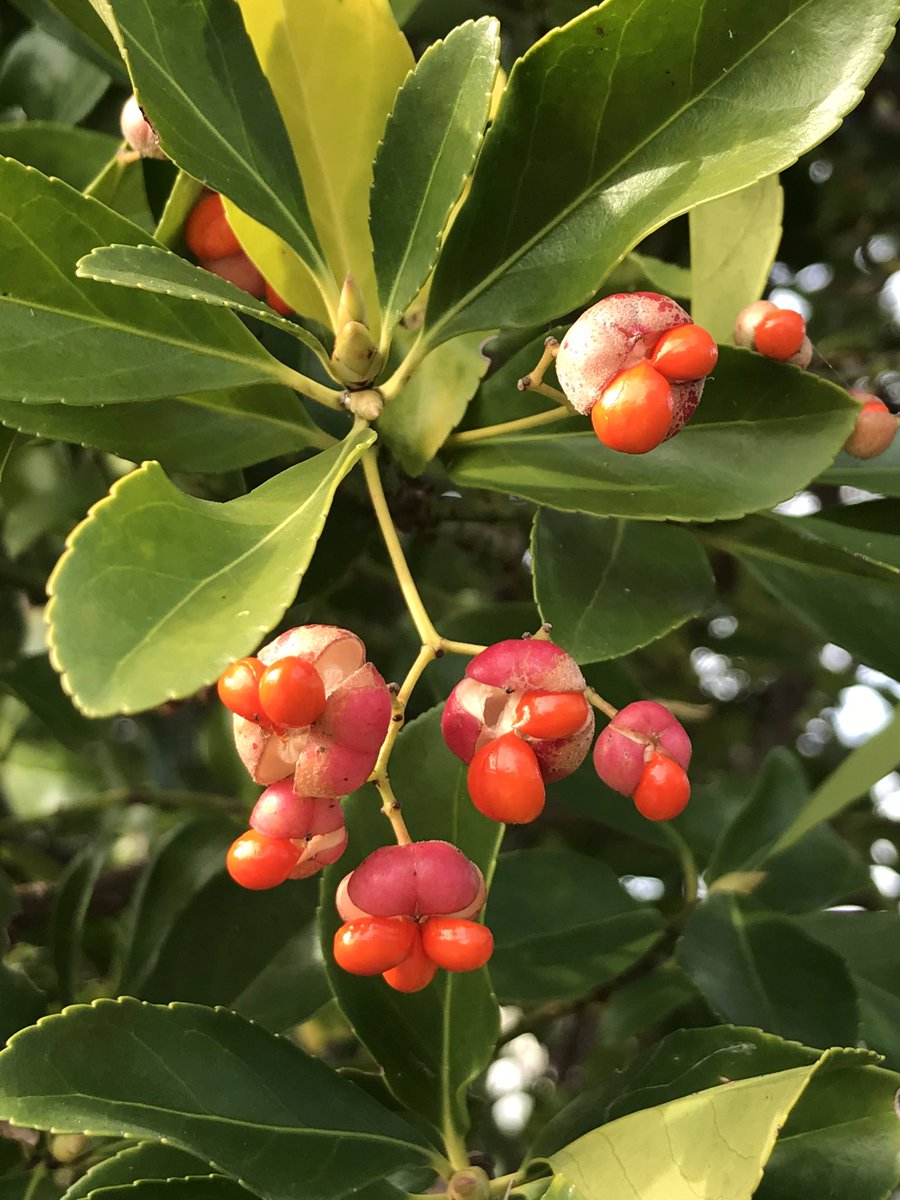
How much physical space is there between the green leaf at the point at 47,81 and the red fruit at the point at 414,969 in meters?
0.74

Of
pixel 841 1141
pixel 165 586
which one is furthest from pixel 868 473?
pixel 165 586

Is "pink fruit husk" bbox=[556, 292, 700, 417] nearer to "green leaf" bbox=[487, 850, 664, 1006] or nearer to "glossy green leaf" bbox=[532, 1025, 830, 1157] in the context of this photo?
"glossy green leaf" bbox=[532, 1025, 830, 1157]

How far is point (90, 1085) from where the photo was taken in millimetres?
626

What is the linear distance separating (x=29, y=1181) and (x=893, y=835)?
124 centimetres

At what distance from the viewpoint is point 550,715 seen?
0.53 m

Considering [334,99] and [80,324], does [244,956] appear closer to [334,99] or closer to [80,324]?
[80,324]

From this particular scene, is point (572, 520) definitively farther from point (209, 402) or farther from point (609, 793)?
point (609, 793)

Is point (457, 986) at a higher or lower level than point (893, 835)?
higher

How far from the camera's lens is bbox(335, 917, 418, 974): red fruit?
0.54 m

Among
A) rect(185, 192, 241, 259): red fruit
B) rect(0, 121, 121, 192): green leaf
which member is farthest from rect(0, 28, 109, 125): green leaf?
rect(185, 192, 241, 259): red fruit

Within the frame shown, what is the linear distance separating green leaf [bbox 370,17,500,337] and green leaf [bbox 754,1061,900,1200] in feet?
1.61

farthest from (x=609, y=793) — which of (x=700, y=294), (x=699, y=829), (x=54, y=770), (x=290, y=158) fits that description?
(x=54, y=770)

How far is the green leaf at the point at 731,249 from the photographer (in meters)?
0.79

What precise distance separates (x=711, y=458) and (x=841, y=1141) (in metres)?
0.39
